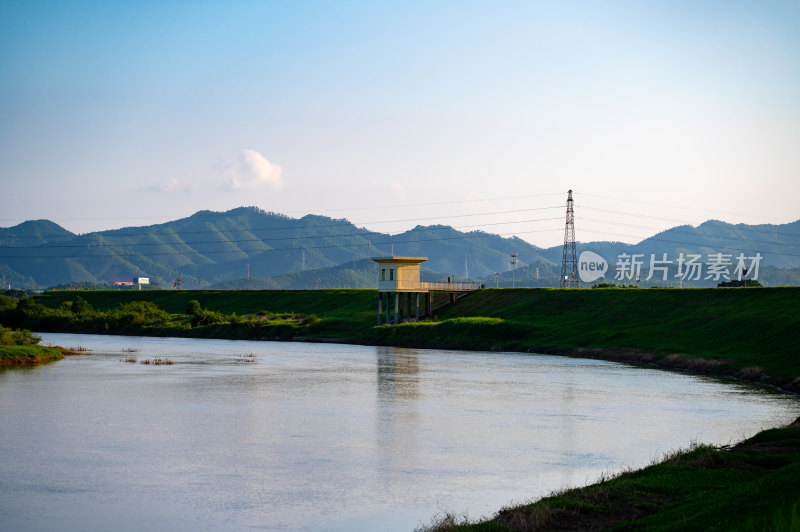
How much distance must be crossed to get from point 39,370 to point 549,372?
33.5 m

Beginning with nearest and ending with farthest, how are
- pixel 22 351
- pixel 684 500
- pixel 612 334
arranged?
pixel 684 500, pixel 22 351, pixel 612 334

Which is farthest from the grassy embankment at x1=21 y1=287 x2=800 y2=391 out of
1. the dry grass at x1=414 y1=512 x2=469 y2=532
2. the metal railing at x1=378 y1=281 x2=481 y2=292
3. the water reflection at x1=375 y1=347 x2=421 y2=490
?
the dry grass at x1=414 y1=512 x2=469 y2=532

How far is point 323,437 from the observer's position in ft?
102

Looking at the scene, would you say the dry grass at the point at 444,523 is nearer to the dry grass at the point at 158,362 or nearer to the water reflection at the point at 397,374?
the water reflection at the point at 397,374

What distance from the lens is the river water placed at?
21172 millimetres

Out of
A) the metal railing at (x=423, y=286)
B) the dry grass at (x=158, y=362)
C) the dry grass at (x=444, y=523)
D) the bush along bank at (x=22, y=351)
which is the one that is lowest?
the dry grass at (x=444, y=523)

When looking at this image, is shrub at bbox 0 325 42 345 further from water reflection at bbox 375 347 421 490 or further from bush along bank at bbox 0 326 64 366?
water reflection at bbox 375 347 421 490

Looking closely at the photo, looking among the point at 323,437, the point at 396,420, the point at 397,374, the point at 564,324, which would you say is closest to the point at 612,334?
the point at 564,324

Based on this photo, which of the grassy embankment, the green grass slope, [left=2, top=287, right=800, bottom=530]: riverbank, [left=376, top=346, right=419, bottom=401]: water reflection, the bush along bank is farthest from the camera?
the grassy embankment

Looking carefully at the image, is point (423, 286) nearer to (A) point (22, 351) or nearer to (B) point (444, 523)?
(A) point (22, 351)

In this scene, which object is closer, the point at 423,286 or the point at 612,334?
the point at 612,334

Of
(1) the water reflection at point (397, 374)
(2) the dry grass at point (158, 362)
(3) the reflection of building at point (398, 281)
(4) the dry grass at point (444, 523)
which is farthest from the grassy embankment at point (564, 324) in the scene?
(4) the dry grass at point (444, 523)

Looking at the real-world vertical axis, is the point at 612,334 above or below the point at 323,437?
above

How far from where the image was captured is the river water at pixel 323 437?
2117cm
